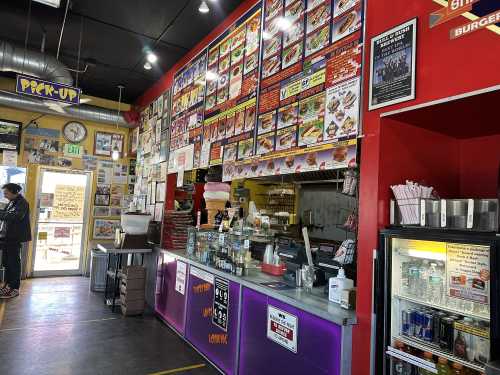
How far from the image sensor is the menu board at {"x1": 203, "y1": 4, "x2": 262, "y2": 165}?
142 inches

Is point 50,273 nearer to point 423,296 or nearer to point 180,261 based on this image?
point 180,261

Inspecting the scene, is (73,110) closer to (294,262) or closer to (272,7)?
(272,7)

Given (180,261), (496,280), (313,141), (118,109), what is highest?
(118,109)

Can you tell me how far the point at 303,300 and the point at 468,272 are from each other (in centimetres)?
103

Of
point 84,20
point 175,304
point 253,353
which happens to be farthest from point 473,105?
point 84,20

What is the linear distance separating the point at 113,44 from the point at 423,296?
5.21 m

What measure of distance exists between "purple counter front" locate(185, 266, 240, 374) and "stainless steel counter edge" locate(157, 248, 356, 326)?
17cm

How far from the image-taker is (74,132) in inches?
302

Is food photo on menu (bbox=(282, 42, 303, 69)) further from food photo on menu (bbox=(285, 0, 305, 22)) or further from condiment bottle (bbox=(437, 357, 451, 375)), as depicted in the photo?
condiment bottle (bbox=(437, 357, 451, 375))

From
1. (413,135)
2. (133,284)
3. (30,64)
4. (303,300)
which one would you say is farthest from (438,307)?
(30,64)

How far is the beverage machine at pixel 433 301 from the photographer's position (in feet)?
5.80

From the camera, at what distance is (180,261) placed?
175 inches

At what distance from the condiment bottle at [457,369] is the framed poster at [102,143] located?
7.69m

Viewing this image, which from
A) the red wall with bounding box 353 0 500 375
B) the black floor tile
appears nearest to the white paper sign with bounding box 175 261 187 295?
the black floor tile
